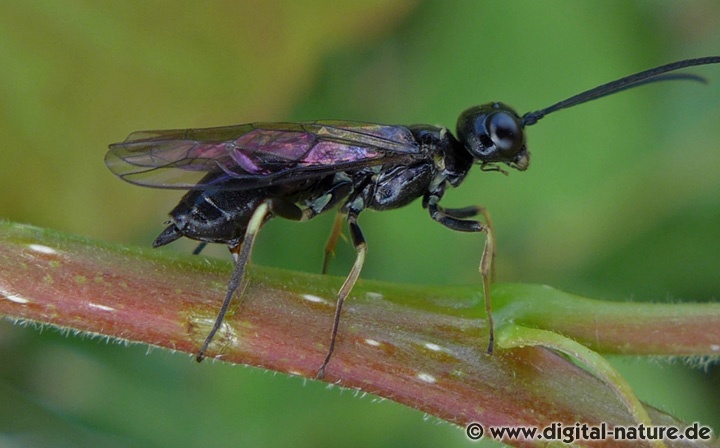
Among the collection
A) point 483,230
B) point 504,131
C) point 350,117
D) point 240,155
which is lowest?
point 240,155

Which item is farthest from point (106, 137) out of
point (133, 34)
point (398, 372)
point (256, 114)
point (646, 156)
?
point (646, 156)

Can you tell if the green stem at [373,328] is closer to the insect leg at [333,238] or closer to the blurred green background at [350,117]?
the insect leg at [333,238]

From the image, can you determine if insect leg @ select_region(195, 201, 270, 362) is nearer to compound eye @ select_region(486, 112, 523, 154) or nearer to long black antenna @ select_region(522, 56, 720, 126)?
compound eye @ select_region(486, 112, 523, 154)

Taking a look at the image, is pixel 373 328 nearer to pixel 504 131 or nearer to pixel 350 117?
pixel 504 131

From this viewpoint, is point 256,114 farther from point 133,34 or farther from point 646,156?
point 646,156

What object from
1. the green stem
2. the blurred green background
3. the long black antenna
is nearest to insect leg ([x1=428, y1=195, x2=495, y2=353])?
the green stem

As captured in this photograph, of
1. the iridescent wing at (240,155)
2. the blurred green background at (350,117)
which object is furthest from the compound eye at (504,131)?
the blurred green background at (350,117)

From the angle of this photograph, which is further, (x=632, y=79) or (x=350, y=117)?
(x=350, y=117)

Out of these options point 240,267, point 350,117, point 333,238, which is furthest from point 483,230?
point 350,117
